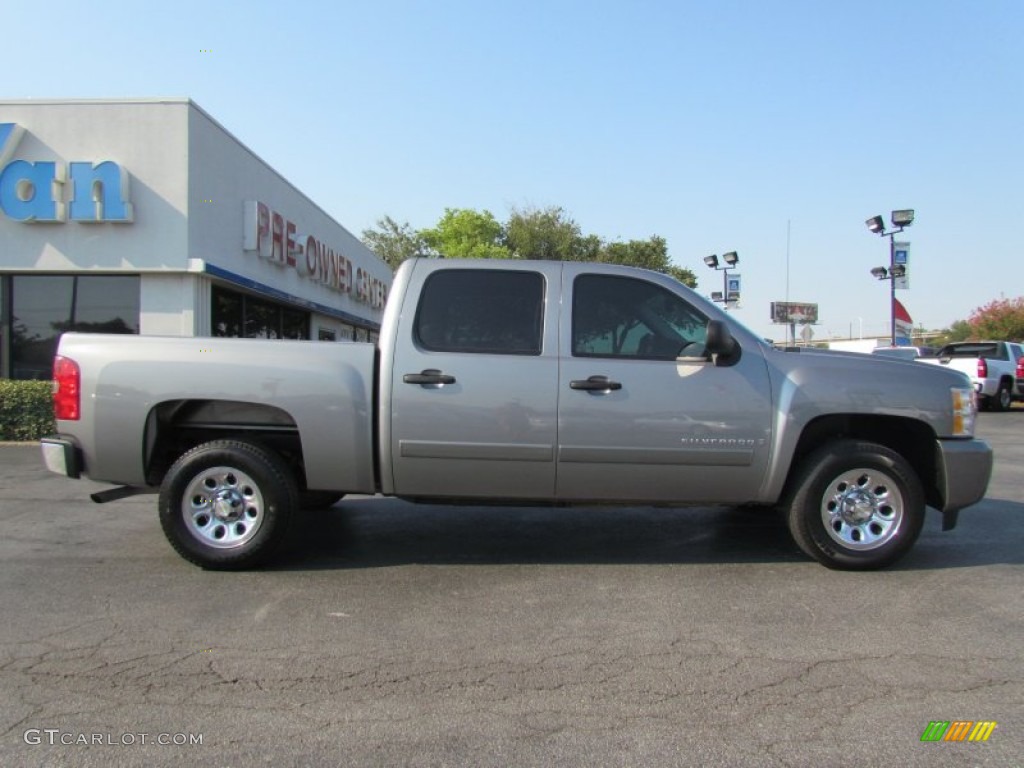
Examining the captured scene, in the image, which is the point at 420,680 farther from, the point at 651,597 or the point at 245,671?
the point at 651,597

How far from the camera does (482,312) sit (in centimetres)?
496

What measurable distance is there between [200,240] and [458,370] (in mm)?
10024

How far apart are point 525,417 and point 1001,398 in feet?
63.6

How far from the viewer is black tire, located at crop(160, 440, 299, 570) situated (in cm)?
477

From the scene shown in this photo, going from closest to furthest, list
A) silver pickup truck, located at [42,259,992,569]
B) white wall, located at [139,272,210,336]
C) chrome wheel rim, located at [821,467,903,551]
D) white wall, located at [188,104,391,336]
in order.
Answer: silver pickup truck, located at [42,259,992,569] < chrome wheel rim, located at [821,467,903,551] < white wall, located at [139,272,210,336] < white wall, located at [188,104,391,336]

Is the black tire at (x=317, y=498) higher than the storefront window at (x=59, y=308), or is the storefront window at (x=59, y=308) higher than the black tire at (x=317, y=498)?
the storefront window at (x=59, y=308)

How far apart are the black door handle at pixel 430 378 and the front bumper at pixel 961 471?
328 cm

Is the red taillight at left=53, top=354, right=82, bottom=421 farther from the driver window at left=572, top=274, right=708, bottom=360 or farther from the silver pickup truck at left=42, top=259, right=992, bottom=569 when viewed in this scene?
the driver window at left=572, top=274, right=708, bottom=360

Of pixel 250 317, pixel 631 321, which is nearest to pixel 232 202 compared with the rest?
pixel 250 317

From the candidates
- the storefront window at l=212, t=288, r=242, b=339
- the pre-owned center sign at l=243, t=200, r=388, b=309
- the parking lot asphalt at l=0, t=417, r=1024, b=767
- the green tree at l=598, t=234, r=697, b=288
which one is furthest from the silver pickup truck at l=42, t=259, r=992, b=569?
the green tree at l=598, t=234, r=697, b=288

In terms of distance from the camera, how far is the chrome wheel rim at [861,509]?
487 cm

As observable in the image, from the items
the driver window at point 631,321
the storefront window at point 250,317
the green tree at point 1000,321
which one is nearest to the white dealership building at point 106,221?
the storefront window at point 250,317

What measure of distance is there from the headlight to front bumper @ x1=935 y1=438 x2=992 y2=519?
0.08 meters

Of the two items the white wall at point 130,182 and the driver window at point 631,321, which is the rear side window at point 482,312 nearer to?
the driver window at point 631,321
